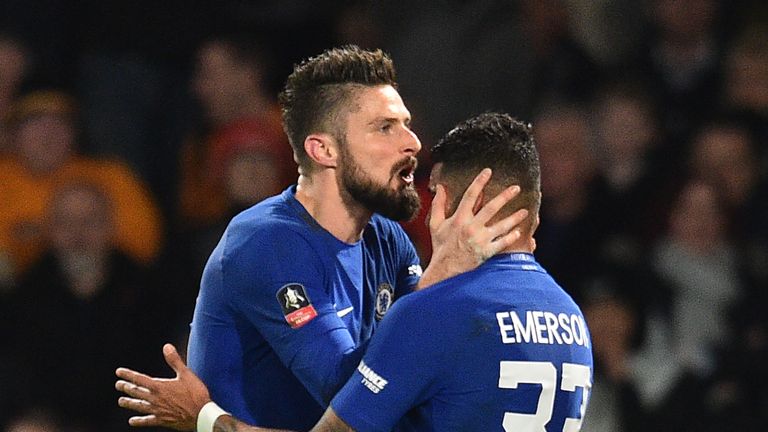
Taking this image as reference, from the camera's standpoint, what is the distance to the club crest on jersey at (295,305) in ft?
13.4

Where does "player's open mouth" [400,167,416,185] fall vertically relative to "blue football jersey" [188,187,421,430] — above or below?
above

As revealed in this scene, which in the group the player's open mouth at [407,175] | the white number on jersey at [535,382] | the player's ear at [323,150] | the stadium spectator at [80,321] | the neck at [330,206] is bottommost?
the stadium spectator at [80,321]

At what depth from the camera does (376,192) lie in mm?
4324

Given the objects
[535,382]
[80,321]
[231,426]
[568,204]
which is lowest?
[80,321]

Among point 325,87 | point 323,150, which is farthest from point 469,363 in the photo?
point 325,87

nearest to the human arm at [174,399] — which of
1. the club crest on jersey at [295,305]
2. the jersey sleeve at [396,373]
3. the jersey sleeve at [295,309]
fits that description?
the jersey sleeve at [295,309]

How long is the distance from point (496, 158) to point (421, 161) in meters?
3.42

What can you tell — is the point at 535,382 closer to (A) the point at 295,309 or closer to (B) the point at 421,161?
(A) the point at 295,309

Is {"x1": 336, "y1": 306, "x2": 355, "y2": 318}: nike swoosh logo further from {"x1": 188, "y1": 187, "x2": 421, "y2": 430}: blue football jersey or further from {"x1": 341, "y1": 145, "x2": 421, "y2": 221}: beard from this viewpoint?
{"x1": 341, "y1": 145, "x2": 421, "y2": 221}: beard

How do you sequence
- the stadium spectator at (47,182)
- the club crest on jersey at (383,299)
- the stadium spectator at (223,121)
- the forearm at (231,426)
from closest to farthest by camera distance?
the forearm at (231,426) < the club crest on jersey at (383,299) < the stadium spectator at (47,182) < the stadium spectator at (223,121)

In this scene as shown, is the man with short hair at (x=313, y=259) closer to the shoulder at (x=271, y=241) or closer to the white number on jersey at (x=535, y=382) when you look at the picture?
the shoulder at (x=271, y=241)

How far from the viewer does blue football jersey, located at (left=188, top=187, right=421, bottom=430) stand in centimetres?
407

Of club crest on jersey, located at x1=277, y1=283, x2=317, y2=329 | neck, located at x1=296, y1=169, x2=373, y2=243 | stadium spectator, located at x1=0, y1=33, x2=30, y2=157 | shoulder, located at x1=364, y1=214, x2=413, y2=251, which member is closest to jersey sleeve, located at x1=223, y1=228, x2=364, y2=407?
club crest on jersey, located at x1=277, y1=283, x2=317, y2=329

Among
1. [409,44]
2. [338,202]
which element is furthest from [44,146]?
[338,202]
